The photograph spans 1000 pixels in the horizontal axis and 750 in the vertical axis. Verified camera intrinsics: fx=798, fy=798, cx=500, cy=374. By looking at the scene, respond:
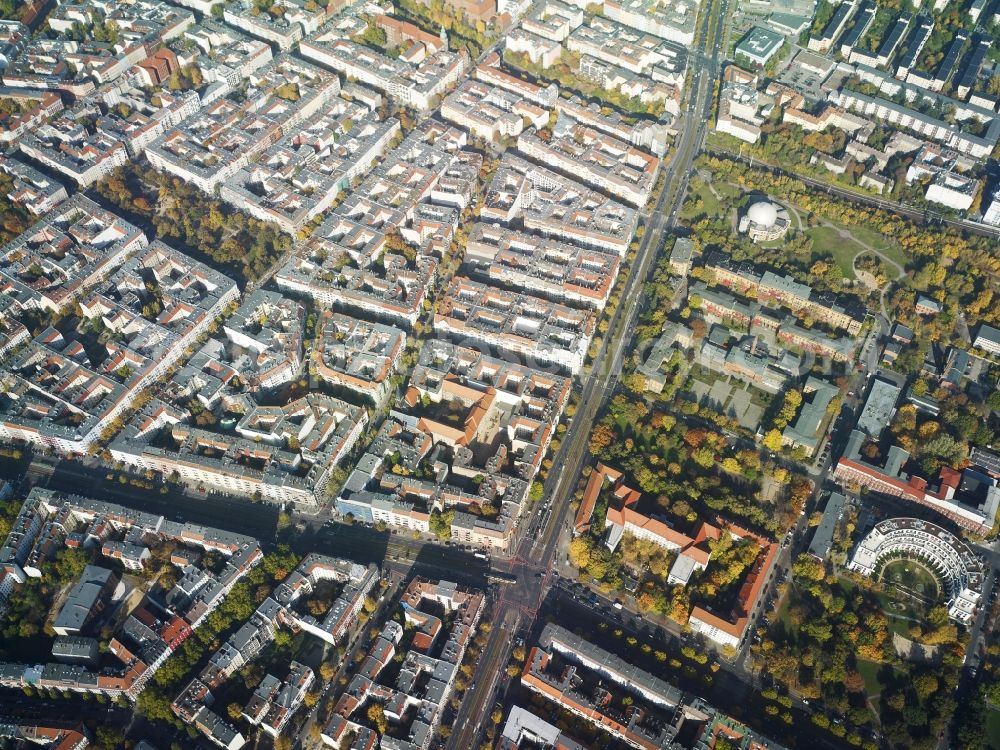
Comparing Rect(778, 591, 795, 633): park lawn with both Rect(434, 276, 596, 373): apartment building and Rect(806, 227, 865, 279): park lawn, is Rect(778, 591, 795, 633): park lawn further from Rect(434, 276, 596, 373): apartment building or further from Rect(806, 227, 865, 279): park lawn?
Rect(806, 227, 865, 279): park lawn

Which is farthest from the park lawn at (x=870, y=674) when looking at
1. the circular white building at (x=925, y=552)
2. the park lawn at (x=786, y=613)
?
the circular white building at (x=925, y=552)

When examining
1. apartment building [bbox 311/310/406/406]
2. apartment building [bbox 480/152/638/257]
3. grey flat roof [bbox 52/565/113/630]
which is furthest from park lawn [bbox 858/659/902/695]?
grey flat roof [bbox 52/565/113/630]

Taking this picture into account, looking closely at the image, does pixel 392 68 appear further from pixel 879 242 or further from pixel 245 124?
pixel 879 242

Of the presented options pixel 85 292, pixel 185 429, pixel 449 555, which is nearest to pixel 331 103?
pixel 85 292

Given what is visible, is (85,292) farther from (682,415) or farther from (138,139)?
(682,415)

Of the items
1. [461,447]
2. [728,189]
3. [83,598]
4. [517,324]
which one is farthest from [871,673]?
[83,598]

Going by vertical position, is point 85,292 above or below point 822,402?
below

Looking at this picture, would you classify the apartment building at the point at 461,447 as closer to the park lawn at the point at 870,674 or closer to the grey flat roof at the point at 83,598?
the grey flat roof at the point at 83,598
